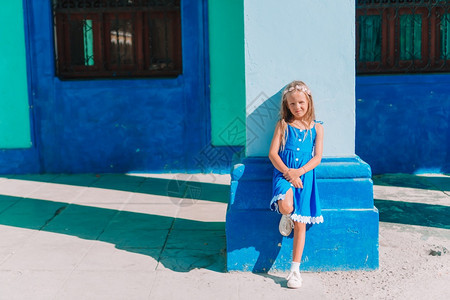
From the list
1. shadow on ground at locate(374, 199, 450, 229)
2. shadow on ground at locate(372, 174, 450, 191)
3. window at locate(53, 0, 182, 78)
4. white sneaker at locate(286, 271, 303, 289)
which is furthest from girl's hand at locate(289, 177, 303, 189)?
window at locate(53, 0, 182, 78)

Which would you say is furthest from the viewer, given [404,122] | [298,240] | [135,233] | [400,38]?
[400,38]

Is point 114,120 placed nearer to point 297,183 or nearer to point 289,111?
point 289,111

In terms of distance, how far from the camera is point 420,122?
727 centimetres

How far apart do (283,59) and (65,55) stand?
4.57 m

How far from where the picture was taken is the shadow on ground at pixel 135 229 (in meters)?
4.35

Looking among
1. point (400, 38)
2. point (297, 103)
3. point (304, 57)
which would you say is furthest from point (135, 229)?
point (400, 38)

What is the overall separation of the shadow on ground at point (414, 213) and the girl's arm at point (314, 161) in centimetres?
183

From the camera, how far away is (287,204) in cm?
371

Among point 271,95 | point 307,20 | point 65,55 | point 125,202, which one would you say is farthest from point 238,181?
point 65,55

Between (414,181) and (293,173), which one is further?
(414,181)

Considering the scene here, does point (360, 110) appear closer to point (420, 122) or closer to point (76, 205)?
point (420, 122)

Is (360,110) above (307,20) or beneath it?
beneath

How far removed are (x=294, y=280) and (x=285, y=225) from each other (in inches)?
14.5

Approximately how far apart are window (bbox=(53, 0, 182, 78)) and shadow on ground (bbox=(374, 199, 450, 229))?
3346 mm
